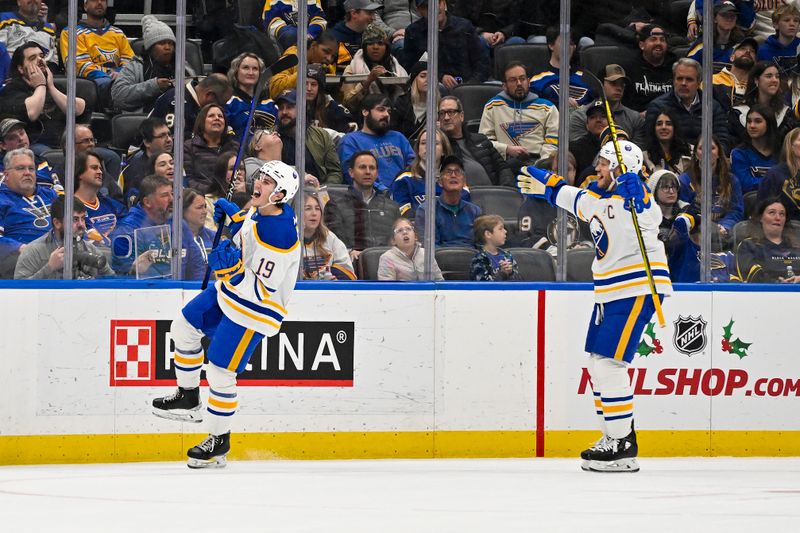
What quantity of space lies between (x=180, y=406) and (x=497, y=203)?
1.94 m

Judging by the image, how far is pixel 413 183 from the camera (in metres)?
6.54

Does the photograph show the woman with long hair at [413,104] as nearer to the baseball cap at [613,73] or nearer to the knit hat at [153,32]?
the baseball cap at [613,73]

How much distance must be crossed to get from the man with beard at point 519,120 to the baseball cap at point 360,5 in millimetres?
744

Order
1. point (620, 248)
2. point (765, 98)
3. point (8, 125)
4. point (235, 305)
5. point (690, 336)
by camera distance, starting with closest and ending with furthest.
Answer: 1. point (235, 305)
2. point (620, 248)
3. point (8, 125)
4. point (690, 336)
5. point (765, 98)

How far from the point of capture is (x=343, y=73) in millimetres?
6547

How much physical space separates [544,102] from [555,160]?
1.00 ft

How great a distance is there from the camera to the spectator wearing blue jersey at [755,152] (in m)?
6.72

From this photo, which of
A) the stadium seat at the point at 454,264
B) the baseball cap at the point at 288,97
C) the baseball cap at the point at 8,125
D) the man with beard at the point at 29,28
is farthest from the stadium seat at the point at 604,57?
the baseball cap at the point at 8,125

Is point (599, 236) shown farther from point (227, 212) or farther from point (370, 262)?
point (227, 212)

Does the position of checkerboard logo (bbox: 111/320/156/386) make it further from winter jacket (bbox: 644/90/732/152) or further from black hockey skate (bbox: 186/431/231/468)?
winter jacket (bbox: 644/90/732/152)

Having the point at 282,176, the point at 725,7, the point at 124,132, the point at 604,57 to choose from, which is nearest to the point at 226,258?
the point at 282,176

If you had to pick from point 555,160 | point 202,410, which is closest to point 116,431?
point 202,410

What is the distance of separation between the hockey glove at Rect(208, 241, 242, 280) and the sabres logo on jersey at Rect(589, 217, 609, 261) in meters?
1.63

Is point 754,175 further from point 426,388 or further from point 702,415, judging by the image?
point 426,388
